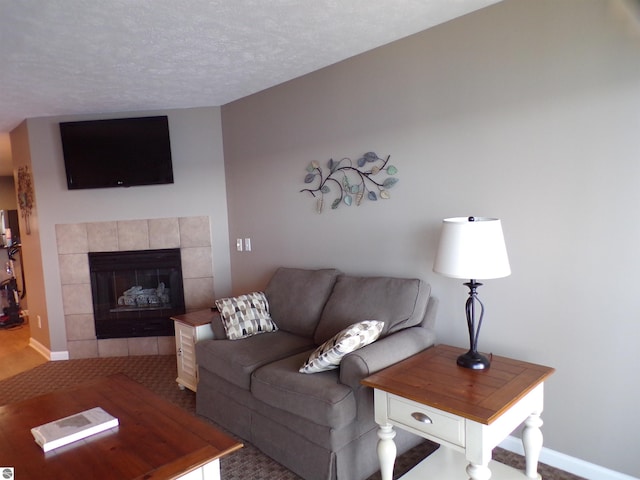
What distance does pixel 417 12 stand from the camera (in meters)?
2.33

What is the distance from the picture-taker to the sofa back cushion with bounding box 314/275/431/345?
2.50 m

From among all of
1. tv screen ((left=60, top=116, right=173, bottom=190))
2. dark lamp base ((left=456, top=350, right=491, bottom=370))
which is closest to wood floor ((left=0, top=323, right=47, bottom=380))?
tv screen ((left=60, top=116, right=173, bottom=190))

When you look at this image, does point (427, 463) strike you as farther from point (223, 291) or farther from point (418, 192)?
point (223, 291)

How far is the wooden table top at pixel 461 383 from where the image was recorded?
166 centimetres

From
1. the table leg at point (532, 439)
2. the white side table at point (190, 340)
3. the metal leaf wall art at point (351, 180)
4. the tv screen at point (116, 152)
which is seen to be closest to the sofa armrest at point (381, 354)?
the table leg at point (532, 439)

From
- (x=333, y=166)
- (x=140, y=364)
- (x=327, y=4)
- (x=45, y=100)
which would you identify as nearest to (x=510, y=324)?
(x=333, y=166)

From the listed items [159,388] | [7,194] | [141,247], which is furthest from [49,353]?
[7,194]

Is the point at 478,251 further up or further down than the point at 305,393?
further up

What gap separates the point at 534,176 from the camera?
7.30ft

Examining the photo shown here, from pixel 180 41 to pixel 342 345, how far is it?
2.05m

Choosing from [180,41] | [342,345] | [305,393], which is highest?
[180,41]

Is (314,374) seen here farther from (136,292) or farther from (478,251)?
(136,292)

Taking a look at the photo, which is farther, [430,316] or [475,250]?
[430,316]

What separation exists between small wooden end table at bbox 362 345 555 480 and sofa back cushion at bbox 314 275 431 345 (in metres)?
0.31
